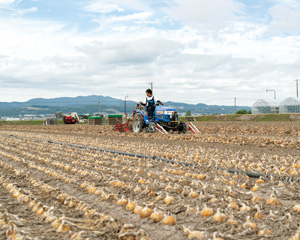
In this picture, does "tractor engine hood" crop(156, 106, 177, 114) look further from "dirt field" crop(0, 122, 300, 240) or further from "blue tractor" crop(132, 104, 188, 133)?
"dirt field" crop(0, 122, 300, 240)

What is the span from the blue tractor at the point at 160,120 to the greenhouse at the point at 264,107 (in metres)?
46.3

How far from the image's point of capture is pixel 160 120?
17.8 meters

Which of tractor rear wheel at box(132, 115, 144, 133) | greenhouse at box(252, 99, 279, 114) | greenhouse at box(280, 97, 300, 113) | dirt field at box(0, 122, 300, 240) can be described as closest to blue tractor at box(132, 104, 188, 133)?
tractor rear wheel at box(132, 115, 144, 133)

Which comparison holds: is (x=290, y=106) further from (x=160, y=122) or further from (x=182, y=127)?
(x=160, y=122)

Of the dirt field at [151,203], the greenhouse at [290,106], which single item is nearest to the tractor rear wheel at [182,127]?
the dirt field at [151,203]

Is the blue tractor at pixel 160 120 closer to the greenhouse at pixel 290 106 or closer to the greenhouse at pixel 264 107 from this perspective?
the greenhouse at pixel 290 106

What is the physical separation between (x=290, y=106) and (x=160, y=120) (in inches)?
1796

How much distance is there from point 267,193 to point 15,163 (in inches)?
275

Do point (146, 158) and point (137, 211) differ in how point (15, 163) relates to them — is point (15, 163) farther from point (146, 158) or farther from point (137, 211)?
point (137, 211)

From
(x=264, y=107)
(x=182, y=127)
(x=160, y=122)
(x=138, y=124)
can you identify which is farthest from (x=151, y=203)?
(x=264, y=107)

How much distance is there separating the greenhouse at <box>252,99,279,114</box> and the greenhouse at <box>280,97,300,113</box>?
1.46 metres

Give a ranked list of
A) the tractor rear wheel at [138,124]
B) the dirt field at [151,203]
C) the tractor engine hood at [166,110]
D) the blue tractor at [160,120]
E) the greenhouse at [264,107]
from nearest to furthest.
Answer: the dirt field at [151,203]
the tractor engine hood at [166,110]
the blue tractor at [160,120]
the tractor rear wheel at [138,124]
the greenhouse at [264,107]

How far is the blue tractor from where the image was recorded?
17.3 m

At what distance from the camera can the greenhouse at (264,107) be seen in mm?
59856
